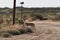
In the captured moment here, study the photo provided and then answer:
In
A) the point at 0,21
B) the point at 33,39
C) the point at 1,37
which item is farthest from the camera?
the point at 0,21

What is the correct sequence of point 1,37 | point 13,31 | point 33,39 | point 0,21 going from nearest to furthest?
point 33,39 → point 1,37 → point 13,31 → point 0,21

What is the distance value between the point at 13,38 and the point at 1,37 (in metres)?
1.31

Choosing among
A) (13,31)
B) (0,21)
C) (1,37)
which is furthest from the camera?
(0,21)

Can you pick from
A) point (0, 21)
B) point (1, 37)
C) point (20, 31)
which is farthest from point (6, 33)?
point (0, 21)

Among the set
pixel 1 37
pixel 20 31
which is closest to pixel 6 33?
pixel 1 37

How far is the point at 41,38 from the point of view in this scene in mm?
27922

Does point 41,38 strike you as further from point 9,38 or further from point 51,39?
point 9,38

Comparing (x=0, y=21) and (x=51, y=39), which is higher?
(x=51, y=39)

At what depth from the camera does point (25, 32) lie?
32562 mm

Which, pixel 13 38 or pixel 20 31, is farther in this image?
pixel 20 31

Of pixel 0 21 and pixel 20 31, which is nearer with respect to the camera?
pixel 20 31

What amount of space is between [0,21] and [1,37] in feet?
52.1

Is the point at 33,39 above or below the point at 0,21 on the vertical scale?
above

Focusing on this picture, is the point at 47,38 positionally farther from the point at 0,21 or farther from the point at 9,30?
the point at 0,21
